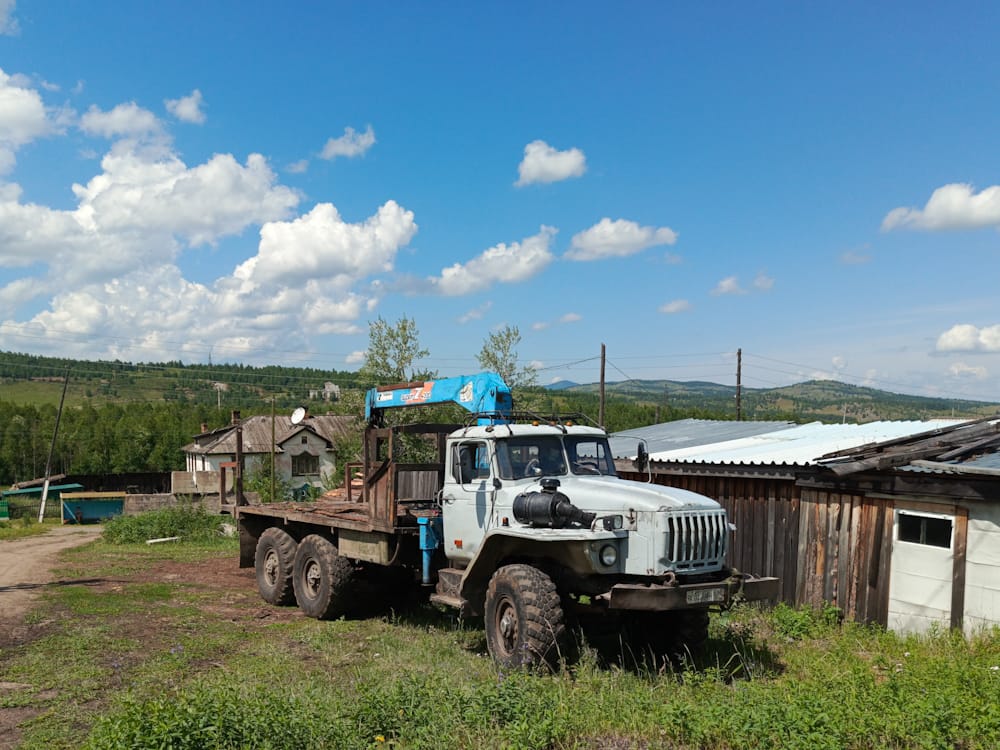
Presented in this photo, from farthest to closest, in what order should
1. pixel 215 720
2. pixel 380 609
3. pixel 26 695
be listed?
pixel 380 609, pixel 26 695, pixel 215 720

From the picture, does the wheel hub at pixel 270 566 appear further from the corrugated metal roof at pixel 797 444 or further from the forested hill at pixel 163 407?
the forested hill at pixel 163 407

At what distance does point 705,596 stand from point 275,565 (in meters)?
7.78

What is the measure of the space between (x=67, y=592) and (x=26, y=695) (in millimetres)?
6406

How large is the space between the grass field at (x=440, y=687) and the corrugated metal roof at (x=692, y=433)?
5349mm

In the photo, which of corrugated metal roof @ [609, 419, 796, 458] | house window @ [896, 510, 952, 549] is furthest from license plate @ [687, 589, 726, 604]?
corrugated metal roof @ [609, 419, 796, 458]

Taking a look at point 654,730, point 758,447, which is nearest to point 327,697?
point 654,730

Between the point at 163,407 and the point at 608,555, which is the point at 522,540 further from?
the point at 163,407

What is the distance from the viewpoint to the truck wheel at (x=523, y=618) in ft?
25.5

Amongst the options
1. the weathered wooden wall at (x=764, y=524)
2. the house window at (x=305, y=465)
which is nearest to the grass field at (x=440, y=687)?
the weathered wooden wall at (x=764, y=524)

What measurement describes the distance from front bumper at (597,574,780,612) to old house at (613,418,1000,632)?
142 inches

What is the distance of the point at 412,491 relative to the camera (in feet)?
35.2

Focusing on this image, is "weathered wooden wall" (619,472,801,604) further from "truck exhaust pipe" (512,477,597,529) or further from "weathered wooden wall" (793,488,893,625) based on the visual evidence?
"truck exhaust pipe" (512,477,597,529)

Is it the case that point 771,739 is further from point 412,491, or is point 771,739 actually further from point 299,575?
point 299,575

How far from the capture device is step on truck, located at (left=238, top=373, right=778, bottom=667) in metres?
7.80
